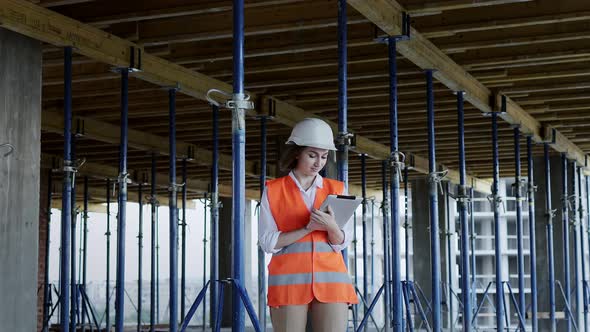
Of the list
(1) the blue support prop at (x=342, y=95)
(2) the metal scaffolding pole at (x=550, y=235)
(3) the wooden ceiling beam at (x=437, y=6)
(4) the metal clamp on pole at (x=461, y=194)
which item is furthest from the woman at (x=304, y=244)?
(2) the metal scaffolding pole at (x=550, y=235)

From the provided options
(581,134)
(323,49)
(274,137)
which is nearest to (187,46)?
(323,49)

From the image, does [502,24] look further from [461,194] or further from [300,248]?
[300,248]

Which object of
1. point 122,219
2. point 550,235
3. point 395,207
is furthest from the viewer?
point 550,235

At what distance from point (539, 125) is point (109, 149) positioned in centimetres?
876

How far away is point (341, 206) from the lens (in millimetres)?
5105

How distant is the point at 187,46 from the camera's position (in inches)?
510

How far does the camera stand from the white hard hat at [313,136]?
16.6 ft

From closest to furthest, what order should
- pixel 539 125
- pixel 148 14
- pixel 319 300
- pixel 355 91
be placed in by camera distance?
pixel 319 300 → pixel 148 14 → pixel 355 91 → pixel 539 125

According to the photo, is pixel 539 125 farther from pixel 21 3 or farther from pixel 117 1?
pixel 21 3

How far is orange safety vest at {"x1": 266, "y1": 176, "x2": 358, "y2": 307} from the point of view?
4973mm

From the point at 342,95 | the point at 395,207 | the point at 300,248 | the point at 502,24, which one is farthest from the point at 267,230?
the point at 502,24

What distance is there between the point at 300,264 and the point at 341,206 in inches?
14.0

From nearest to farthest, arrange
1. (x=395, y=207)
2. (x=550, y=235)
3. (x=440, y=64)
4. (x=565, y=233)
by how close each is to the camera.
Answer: (x=395, y=207)
(x=440, y=64)
(x=550, y=235)
(x=565, y=233)

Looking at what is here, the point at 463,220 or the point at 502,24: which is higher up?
the point at 502,24
